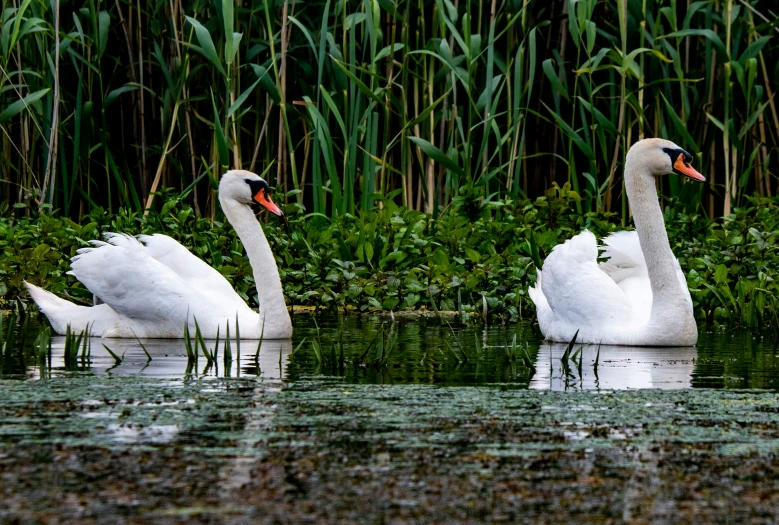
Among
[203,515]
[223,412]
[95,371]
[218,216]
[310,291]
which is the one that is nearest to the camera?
[203,515]

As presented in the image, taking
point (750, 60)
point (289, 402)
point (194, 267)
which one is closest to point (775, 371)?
point (289, 402)

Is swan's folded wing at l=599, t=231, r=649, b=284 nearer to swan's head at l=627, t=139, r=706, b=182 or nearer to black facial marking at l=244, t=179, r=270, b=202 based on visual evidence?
swan's head at l=627, t=139, r=706, b=182

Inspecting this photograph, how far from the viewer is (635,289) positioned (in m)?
7.63

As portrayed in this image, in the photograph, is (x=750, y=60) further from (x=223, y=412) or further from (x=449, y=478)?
(x=449, y=478)

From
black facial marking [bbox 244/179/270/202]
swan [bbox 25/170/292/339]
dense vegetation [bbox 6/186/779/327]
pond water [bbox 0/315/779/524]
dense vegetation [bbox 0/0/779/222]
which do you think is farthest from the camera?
dense vegetation [bbox 0/0/779/222]

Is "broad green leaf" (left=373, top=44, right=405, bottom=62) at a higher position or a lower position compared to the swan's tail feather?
higher

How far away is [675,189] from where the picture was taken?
10.4 m

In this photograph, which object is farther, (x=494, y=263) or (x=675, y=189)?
(x=675, y=189)

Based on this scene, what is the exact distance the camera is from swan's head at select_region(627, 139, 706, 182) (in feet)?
24.3

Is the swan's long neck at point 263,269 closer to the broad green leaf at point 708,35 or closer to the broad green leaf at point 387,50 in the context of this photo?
the broad green leaf at point 387,50

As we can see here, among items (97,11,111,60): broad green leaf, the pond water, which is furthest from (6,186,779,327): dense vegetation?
the pond water

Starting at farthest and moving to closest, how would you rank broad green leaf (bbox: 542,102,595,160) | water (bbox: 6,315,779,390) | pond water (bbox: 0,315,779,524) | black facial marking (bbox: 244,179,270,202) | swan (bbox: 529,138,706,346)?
broad green leaf (bbox: 542,102,595,160)
black facial marking (bbox: 244,179,270,202)
swan (bbox: 529,138,706,346)
water (bbox: 6,315,779,390)
pond water (bbox: 0,315,779,524)

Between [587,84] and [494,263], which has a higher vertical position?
[587,84]

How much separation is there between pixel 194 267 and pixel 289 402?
3.03 m
